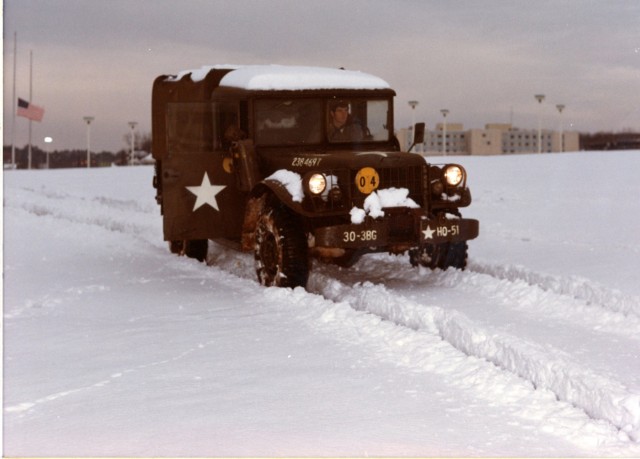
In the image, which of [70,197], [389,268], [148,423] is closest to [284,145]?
[389,268]

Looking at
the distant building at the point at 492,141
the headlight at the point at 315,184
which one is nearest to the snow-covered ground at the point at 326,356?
the headlight at the point at 315,184

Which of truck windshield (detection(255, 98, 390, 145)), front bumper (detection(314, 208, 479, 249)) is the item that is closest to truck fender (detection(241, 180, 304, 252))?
front bumper (detection(314, 208, 479, 249))

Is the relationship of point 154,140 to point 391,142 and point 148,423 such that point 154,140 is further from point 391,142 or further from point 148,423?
point 148,423

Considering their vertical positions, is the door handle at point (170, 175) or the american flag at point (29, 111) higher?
the american flag at point (29, 111)

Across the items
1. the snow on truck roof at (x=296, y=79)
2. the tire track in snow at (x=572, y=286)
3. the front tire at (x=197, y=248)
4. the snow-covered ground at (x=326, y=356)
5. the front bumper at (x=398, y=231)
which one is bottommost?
the snow-covered ground at (x=326, y=356)

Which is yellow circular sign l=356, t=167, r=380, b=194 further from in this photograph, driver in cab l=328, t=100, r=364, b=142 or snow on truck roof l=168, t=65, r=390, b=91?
snow on truck roof l=168, t=65, r=390, b=91

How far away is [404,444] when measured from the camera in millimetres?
4340

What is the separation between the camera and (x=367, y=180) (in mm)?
8445

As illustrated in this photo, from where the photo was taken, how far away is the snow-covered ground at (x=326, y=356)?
448 centimetres

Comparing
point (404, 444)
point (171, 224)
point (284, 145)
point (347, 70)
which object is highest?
point (347, 70)

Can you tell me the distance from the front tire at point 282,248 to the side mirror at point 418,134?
1.82 metres

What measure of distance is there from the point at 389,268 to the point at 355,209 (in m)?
1.89

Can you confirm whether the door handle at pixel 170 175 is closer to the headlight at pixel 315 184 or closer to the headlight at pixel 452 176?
the headlight at pixel 315 184

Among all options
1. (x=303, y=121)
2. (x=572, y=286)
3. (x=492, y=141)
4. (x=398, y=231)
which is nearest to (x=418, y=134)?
(x=303, y=121)
